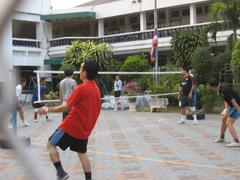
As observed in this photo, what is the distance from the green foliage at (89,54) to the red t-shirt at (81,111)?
25.1m

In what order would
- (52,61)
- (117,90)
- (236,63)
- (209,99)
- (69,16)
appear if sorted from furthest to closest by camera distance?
(69,16), (52,61), (117,90), (209,99), (236,63)

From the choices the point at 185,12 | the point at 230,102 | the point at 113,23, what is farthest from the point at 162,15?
the point at 230,102

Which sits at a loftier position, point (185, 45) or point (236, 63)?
point (185, 45)

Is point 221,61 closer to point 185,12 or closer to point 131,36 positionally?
point 131,36

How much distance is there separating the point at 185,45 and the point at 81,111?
2263 cm

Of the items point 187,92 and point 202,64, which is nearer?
point 187,92

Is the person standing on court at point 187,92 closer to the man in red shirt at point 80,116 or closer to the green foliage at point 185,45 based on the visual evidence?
the man in red shirt at point 80,116

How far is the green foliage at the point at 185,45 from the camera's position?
27.5 meters

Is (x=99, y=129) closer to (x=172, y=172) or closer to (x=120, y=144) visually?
(x=120, y=144)

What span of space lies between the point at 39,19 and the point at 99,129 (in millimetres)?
23097

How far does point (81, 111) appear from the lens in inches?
241

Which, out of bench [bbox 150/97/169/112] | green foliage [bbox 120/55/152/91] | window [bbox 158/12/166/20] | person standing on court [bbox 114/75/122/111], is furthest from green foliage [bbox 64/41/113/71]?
bench [bbox 150/97/169/112]

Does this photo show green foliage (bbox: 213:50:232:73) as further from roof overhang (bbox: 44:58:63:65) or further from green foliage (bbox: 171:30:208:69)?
roof overhang (bbox: 44:58:63:65)

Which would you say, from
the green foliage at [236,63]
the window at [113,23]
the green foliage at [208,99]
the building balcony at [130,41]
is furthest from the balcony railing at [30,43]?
the green foliage at [236,63]
